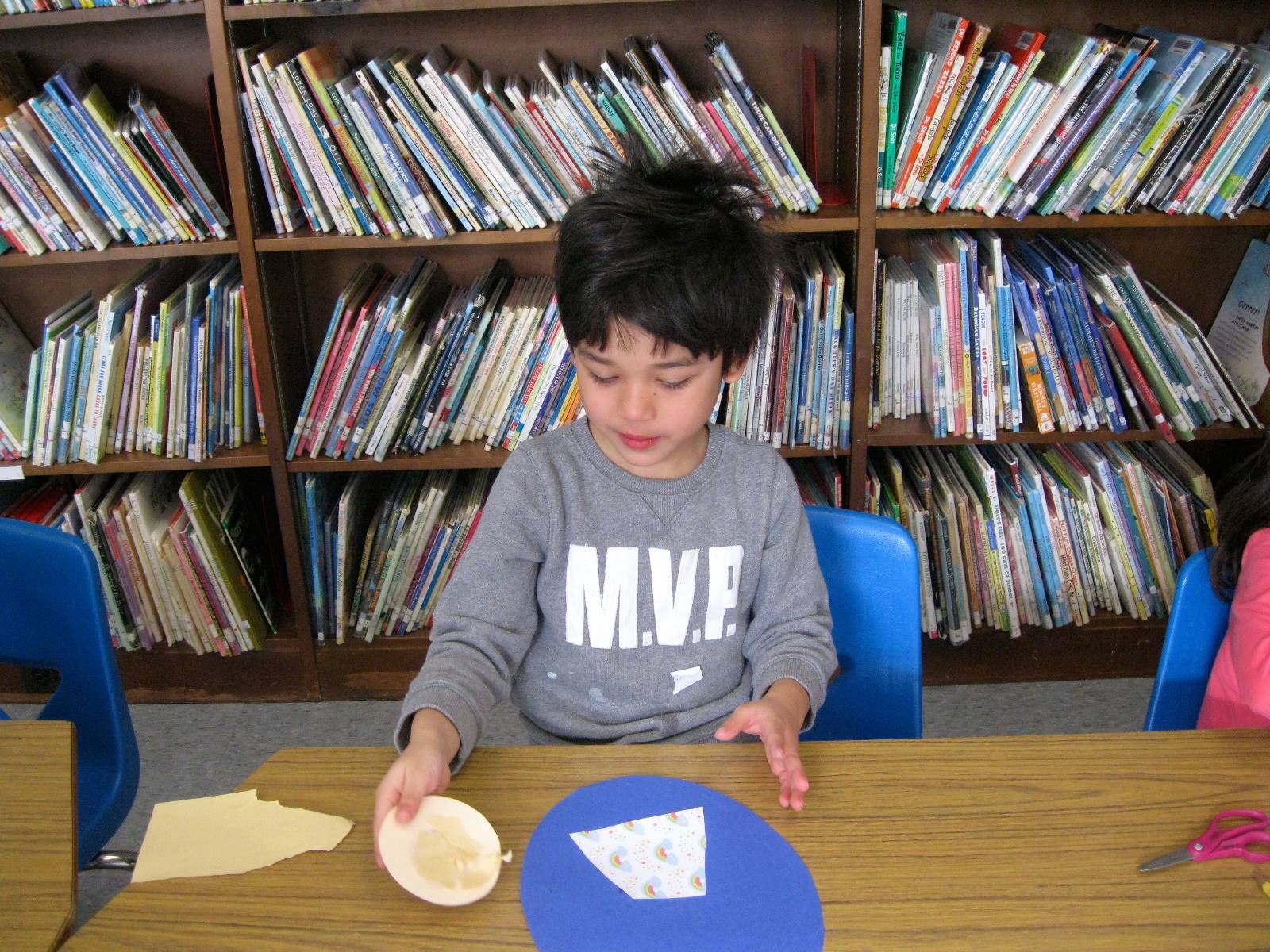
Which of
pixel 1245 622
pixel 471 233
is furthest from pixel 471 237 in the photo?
pixel 1245 622

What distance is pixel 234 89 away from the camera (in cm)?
188

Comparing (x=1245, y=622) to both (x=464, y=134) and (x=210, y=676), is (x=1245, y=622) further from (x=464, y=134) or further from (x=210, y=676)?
(x=210, y=676)

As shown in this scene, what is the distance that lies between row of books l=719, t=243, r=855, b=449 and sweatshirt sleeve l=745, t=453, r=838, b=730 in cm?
80

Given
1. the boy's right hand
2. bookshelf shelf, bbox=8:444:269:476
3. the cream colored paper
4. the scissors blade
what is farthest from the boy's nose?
Result: bookshelf shelf, bbox=8:444:269:476

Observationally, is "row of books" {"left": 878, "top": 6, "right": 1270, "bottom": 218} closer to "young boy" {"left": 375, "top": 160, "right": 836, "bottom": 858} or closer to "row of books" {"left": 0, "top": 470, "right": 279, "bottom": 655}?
"young boy" {"left": 375, "top": 160, "right": 836, "bottom": 858}

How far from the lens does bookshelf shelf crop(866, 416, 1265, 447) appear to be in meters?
2.11

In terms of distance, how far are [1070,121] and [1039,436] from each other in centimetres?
58

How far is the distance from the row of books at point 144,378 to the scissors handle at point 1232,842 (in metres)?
1.76

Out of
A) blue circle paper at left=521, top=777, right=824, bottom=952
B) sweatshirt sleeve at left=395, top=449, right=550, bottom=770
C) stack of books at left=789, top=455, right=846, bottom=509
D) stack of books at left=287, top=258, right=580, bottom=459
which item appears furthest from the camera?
stack of books at left=789, top=455, right=846, bottom=509

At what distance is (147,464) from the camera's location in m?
2.12

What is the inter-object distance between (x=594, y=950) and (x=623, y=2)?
1755mm

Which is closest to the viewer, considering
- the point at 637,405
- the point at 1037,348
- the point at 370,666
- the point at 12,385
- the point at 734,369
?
the point at 637,405

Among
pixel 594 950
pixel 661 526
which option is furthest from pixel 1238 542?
pixel 594 950

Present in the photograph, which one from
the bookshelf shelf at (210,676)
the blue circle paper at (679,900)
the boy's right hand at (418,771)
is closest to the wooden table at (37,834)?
the boy's right hand at (418,771)
